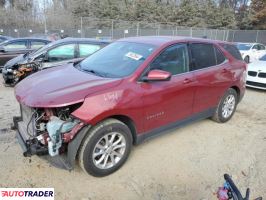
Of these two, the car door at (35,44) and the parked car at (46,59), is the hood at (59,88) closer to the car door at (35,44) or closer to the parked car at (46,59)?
the parked car at (46,59)

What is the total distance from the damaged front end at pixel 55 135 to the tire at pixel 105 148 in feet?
0.43

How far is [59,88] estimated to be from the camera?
3.40 meters

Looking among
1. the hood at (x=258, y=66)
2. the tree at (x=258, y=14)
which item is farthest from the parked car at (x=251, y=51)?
the tree at (x=258, y=14)

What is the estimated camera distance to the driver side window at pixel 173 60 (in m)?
3.97

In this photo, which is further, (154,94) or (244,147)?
(244,147)

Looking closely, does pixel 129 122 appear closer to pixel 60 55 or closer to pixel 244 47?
pixel 60 55

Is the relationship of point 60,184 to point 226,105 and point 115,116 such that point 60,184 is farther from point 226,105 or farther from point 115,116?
point 226,105

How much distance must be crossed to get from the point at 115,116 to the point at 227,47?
3097 mm

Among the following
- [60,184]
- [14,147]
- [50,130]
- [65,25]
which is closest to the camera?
[50,130]

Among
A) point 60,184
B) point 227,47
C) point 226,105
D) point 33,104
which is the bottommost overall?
point 60,184

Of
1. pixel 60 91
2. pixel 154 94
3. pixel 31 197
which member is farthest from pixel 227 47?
pixel 31 197

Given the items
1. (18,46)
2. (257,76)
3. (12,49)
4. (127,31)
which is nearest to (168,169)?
(257,76)

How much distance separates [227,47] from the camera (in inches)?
215

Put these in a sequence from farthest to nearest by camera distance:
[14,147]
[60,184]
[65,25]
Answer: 1. [65,25]
2. [14,147]
3. [60,184]
